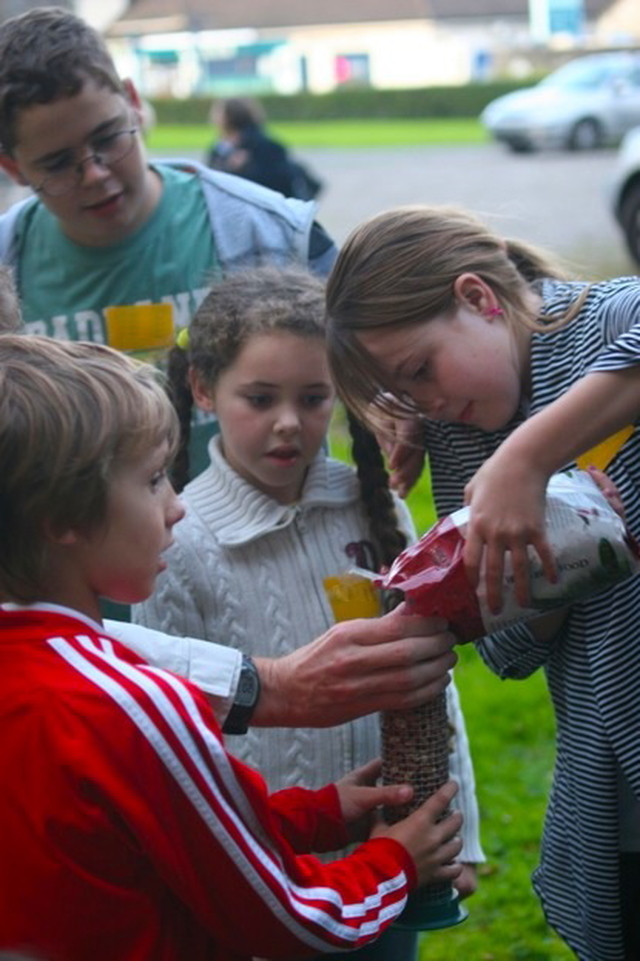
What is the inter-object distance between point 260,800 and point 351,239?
1014 mm

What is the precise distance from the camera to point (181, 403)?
2908 millimetres

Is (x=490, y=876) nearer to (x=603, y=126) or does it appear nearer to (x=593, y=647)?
(x=593, y=647)

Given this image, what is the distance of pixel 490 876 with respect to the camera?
13.8ft

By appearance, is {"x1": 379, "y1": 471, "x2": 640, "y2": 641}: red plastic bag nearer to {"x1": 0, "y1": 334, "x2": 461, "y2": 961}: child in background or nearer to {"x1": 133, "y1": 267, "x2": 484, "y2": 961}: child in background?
{"x1": 0, "y1": 334, "x2": 461, "y2": 961}: child in background

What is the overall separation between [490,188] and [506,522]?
20323 millimetres

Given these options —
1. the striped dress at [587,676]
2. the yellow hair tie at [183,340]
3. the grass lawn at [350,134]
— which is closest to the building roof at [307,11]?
the grass lawn at [350,134]

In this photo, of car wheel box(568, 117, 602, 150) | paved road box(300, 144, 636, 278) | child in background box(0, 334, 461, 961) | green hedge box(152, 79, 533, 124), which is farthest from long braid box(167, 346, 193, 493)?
green hedge box(152, 79, 533, 124)

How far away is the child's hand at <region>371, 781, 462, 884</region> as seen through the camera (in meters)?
2.10

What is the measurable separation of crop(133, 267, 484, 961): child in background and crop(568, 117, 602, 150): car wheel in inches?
1071

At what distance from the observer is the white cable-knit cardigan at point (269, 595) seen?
2.60 m

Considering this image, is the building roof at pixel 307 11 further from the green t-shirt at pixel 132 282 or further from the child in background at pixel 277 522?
the child in background at pixel 277 522

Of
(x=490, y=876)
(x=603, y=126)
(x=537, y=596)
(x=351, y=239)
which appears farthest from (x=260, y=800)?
(x=603, y=126)

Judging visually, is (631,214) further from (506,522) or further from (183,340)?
(506,522)

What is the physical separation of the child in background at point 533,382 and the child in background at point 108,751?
0.51 metres
